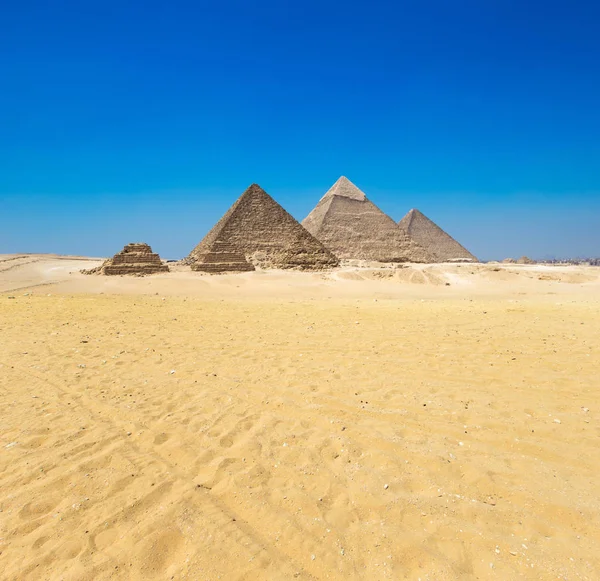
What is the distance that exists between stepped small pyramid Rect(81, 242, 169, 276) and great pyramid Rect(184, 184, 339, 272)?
7.61 m

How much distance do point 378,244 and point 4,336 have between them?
5781 centimetres

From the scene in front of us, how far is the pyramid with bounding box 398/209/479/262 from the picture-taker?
76.6 metres

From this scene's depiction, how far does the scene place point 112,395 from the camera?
4.94 m

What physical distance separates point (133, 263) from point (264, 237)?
18.0 metres

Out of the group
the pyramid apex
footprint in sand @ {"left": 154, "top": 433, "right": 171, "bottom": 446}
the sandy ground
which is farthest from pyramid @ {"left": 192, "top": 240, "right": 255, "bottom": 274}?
the pyramid apex

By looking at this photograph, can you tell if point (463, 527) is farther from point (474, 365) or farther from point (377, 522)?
point (474, 365)

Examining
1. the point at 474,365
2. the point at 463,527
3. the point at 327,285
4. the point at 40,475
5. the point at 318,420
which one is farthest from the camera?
the point at 327,285

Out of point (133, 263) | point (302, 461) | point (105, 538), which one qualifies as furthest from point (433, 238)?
point (105, 538)

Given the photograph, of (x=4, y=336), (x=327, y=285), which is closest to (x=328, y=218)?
(x=327, y=285)

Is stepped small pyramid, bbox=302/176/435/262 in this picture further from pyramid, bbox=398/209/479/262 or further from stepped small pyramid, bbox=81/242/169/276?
stepped small pyramid, bbox=81/242/169/276

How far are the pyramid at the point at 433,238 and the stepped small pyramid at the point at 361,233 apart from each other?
566 inches

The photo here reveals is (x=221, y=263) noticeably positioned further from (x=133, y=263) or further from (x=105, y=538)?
(x=105, y=538)

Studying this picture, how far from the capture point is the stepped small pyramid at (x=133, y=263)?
102 feet

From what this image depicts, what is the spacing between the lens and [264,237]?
46.8 metres
